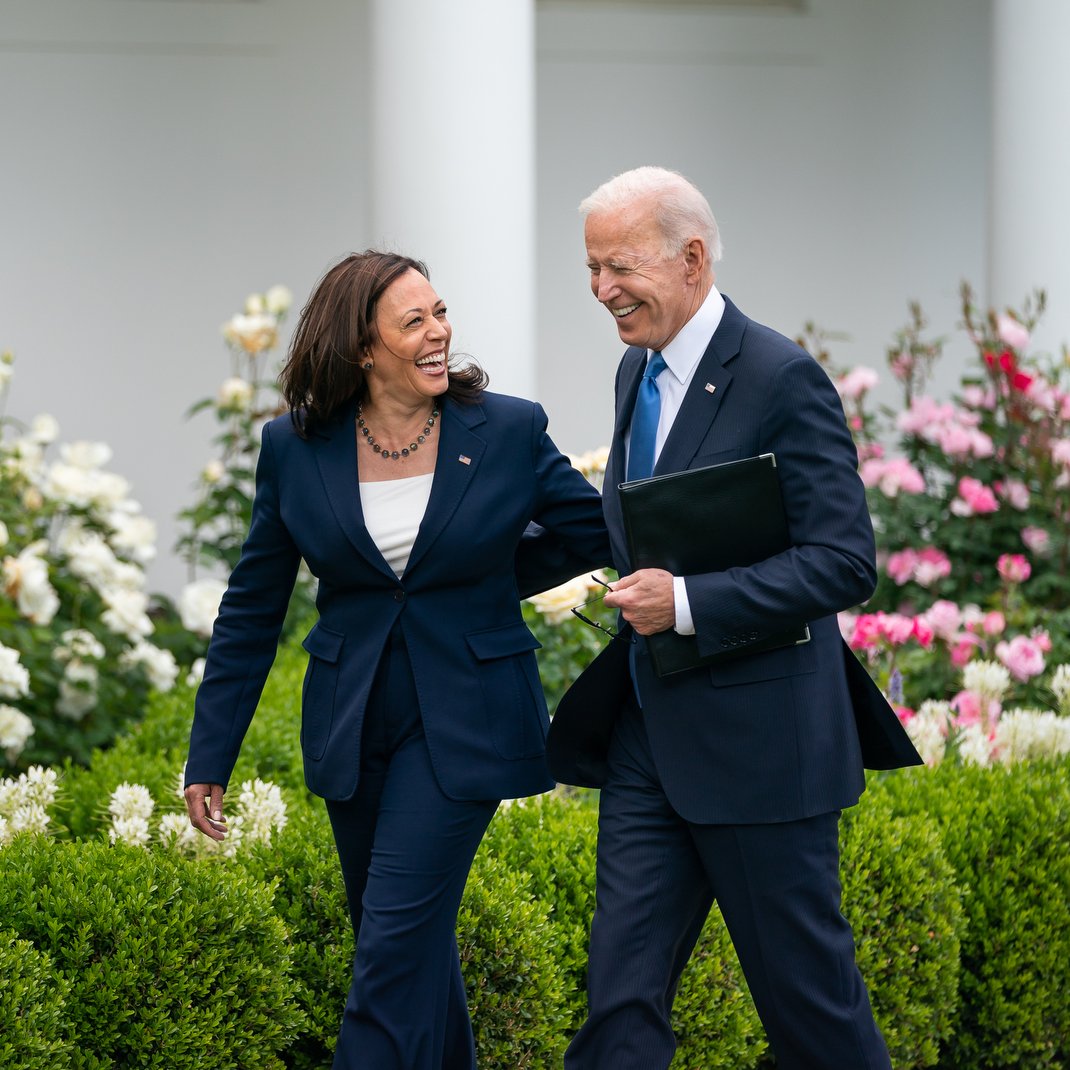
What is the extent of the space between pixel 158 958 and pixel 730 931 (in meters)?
1.11

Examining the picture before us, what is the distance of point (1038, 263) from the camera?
6.50 metres

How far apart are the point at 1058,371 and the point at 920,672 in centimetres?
142

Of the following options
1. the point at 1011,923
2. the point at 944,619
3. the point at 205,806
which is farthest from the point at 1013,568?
the point at 205,806

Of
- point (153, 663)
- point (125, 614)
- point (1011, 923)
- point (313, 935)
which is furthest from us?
point (153, 663)

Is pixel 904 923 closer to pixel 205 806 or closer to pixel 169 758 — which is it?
pixel 205 806

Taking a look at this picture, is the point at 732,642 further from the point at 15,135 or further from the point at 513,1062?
the point at 15,135

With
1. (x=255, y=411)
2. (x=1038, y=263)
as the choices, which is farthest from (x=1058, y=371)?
(x=255, y=411)

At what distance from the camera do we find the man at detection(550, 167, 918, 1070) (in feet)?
8.25

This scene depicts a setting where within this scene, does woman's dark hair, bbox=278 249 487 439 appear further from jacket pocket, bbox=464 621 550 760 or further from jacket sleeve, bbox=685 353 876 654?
jacket sleeve, bbox=685 353 876 654

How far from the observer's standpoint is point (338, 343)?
9.31 feet

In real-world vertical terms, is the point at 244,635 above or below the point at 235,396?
below

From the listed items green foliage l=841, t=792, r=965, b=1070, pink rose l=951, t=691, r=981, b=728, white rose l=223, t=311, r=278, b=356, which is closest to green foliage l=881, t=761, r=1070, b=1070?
green foliage l=841, t=792, r=965, b=1070

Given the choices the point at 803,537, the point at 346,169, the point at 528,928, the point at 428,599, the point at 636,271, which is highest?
the point at 346,169

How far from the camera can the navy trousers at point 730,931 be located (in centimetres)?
255
